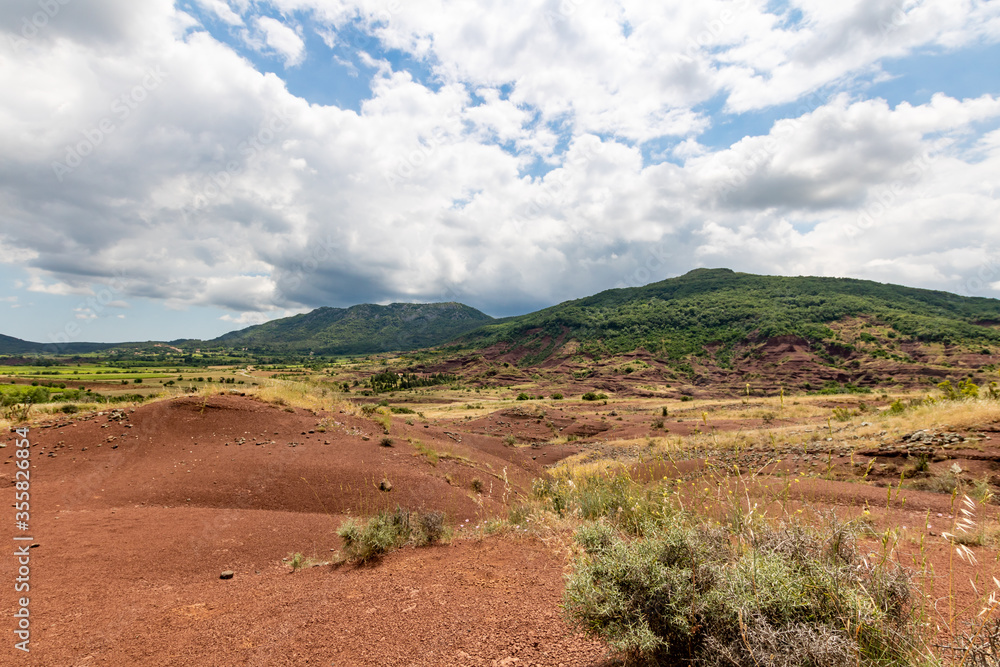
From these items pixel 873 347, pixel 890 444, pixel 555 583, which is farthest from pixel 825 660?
pixel 873 347

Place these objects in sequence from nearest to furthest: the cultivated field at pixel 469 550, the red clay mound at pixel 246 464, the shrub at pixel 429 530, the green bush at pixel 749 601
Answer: the green bush at pixel 749 601 → the cultivated field at pixel 469 550 → the shrub at pixel 429 530 → the red clay mound at pixel 246 464

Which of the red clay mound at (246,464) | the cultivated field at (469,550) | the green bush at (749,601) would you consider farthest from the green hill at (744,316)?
the green bush at (749,601)

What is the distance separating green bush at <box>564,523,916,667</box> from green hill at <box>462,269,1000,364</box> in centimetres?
8042

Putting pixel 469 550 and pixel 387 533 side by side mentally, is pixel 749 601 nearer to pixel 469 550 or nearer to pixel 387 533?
pixel 469 550

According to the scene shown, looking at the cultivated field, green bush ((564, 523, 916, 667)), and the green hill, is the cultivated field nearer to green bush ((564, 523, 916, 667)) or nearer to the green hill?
green bush ((564, 523, 916, 667))

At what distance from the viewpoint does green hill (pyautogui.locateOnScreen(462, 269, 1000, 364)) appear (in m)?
73.2

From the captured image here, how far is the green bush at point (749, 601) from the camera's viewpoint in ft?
7.18

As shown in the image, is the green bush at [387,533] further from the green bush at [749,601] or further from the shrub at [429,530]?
the green bush at [749,601]

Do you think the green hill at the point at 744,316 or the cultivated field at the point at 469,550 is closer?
the cultivated field at the point at 469,550

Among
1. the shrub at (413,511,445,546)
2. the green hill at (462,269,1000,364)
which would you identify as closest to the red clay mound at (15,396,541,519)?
the shrub at (413,511,445,546)

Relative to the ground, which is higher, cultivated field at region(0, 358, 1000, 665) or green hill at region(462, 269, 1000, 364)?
green hill at region(462, 269, 1000, 364)

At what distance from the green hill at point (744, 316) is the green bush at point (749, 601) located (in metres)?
80.4

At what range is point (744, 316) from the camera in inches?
3401

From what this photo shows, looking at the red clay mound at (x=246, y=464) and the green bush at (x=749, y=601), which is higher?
the green bush at (x=749, y=601)
